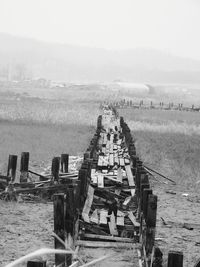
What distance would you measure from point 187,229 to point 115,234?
222 cm

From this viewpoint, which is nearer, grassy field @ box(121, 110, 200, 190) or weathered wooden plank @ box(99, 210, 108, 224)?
weathered wooden plank @ box(99, 210, 108, 224)

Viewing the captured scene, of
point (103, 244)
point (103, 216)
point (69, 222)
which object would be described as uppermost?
point (69, 222)

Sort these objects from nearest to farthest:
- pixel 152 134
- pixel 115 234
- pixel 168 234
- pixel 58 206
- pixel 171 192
Answer: pixel 58 206 < pixel 115 234 < pixel 168 234 < pixel 171 192 < pixel 152 134

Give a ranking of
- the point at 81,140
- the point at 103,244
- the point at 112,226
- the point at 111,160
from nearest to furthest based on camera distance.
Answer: the point at 103,244 < the point at 112,226 < the point at 111,160 < the point at 81,140

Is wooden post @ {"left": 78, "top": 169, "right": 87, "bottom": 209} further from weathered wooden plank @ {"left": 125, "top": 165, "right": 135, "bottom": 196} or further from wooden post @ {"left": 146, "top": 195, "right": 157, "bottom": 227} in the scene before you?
wooden post @ {"left": 146, "top": 195, "right": 157, "bottom": 227}

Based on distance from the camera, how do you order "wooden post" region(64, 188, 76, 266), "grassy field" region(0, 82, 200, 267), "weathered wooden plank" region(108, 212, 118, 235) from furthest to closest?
"grassy field" region(0, 82, 200, 267)
"weathered wooden plank" region(108, 212, 118, 235)
"wooden post" region(64, 188, 76, 266)

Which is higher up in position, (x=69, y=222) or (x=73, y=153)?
(x=69, y=222)

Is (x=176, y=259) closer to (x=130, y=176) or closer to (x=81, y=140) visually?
(x=130, y=176)

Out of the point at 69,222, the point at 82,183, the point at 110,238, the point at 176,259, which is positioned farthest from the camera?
the point at 82,183

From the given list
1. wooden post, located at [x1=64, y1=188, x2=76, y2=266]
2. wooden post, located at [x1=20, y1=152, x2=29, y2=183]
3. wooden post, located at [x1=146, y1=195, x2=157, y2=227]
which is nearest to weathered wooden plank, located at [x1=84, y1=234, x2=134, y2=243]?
wooden post, located at [x1=64, y1=188, x2=76, y2=266]

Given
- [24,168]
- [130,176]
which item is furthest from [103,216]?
[24,168]

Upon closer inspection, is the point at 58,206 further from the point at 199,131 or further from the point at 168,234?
the point at 199,131

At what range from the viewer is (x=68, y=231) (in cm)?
707

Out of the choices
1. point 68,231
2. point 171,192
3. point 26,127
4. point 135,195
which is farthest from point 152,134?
point 68,231
